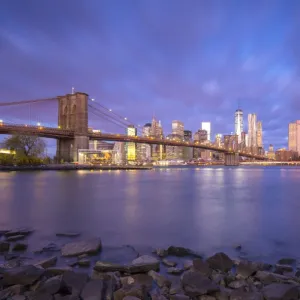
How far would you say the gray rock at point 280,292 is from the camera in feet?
12.8

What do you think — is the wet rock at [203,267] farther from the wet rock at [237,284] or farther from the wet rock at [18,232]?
the wet rock at [18,232]

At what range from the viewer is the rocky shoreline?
4.00m

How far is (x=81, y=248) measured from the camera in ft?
20.4

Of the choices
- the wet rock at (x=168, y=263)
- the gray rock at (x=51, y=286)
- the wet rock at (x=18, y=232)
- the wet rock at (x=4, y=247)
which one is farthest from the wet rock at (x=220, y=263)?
the wet rock at (x=18, y=232)

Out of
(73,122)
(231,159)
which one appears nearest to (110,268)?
(73,122)

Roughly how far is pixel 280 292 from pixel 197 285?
3.86 ft

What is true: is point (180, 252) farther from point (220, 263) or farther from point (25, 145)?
point (25, 145)

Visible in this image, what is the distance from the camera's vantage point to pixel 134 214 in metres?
11.2

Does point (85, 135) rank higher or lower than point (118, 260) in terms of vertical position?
higher

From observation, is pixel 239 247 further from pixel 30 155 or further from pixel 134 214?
pixel 30 155

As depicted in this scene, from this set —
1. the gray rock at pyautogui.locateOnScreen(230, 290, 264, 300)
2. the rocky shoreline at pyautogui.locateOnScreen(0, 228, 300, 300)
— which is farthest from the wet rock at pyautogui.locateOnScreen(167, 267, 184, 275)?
the gray rock at pyautogui.locateOnScreen(230, 290, 264, 300)

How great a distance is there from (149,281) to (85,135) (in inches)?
2338

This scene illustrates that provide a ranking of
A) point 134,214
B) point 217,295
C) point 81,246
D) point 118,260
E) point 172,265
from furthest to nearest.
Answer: point 134,214 < point 81,246 < point 118,260 < point 172,265 < point 217,295

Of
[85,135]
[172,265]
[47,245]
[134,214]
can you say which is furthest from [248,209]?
[85,135]
